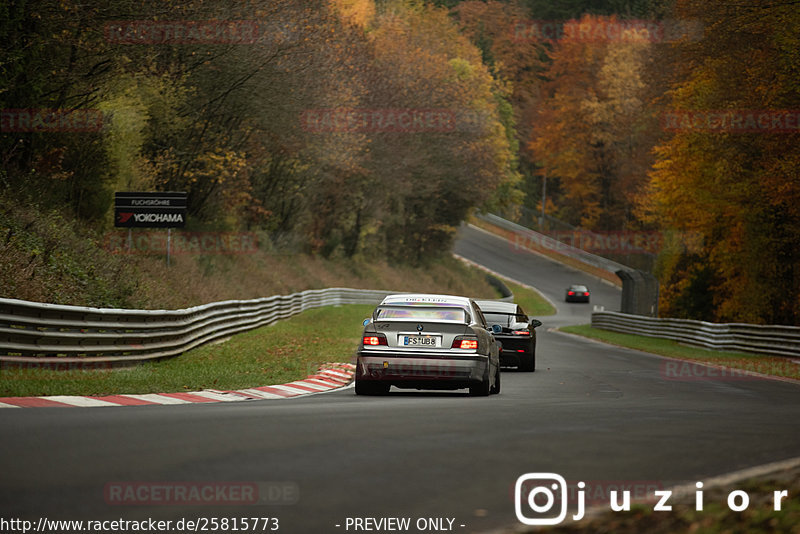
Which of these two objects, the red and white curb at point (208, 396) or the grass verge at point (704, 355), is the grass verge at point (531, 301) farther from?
the red and white curb at point (208, 396)

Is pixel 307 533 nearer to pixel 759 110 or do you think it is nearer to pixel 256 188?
pixel 759 110

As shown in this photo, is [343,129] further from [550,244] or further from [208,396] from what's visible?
[550,244]

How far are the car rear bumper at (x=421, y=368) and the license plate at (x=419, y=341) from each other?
0.13 metres

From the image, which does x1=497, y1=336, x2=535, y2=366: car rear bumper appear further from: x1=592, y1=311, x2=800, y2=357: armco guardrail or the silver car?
x1=592, y1=311, x2=800, y2=357: armco guardrail

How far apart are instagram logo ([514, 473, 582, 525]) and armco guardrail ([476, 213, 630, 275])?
7967cm

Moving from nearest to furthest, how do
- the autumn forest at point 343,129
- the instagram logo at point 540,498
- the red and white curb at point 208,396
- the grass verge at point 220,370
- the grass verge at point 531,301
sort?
the instagram logo at point 540,498 < the red and white curb at point 208,396 < the grass verge at point 220,370 < the autumn forest at point 343,129 < the grass verge at point 531,301

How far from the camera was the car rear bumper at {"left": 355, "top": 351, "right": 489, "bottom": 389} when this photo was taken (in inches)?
579

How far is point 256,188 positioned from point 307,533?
44242mm

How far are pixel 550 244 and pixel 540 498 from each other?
8955 centimetres

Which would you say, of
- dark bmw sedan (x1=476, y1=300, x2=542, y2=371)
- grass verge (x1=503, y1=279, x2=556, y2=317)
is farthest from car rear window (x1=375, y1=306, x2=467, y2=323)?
grass verge (x1=503, y1=279, x2=556, y2=317)

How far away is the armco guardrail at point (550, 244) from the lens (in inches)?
3465

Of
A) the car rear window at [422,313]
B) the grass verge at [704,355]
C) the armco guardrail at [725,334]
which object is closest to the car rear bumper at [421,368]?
the car rear window at [422,313]

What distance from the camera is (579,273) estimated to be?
88.5 meters

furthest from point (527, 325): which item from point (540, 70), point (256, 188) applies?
point (540, 70)
